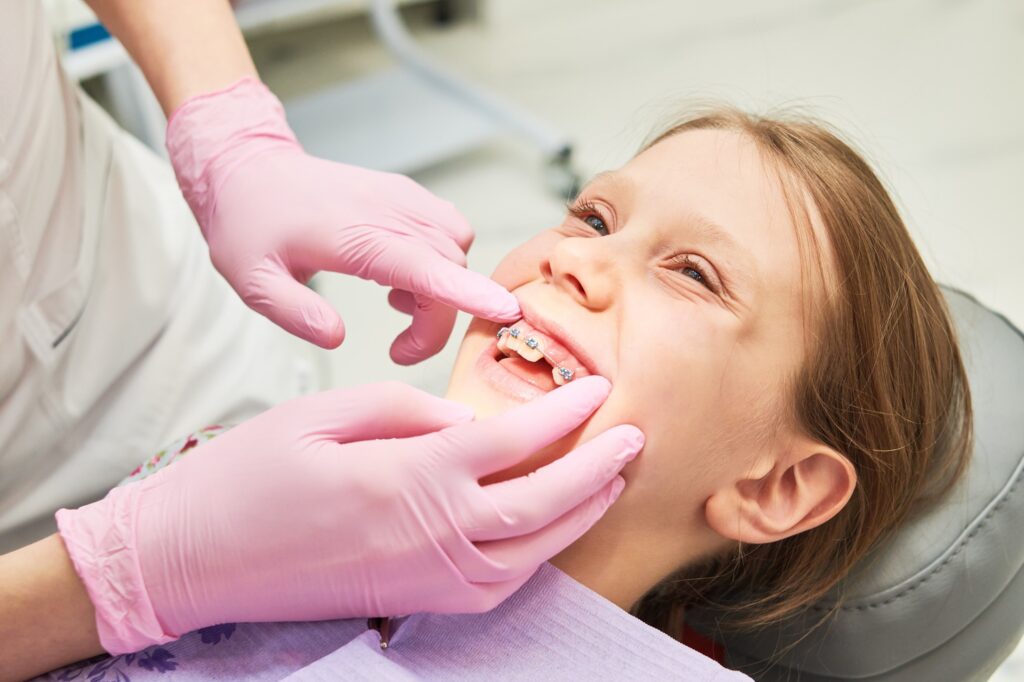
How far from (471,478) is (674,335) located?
280 millimetres

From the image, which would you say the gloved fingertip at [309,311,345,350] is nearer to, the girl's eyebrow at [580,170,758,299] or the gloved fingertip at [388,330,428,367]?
the gloved fingertip at [388,330,428,367]

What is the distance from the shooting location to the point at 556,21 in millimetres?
3969

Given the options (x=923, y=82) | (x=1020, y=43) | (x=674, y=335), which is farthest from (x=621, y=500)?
(x=1020, y=43)

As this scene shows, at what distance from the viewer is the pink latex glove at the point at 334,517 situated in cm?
94

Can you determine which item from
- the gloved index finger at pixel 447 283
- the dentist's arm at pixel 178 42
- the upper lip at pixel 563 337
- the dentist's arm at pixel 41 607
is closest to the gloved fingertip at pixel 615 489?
the upper lip at pixel 563 337

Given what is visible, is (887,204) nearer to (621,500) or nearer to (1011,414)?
(1011,414)

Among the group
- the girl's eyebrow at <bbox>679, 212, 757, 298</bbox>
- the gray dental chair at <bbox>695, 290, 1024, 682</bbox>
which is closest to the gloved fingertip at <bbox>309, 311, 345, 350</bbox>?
the girl's eyebrow at <bbox>679, 212, 757, 298</bbox>

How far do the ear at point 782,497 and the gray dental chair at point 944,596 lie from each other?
14cm

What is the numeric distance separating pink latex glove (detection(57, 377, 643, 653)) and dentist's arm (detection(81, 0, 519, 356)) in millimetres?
210

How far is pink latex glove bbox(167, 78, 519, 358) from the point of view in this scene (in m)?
1.16

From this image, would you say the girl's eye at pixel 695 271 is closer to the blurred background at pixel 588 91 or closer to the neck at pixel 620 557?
the neck at pixel 620 557

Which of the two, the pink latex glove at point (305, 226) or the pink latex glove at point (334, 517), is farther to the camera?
the pink latex glove at point (305, 226)

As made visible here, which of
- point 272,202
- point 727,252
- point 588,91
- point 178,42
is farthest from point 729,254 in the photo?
point 588,91

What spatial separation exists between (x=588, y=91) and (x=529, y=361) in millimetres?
2572
